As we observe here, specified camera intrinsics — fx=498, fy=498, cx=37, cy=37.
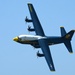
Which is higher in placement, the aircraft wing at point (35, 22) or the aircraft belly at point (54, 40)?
the aircraft wing at point (35, 22)

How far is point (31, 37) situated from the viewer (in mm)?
176375

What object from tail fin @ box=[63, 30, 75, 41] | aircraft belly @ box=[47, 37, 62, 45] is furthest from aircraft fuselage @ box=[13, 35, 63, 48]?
tail fin @ box=[63, 30, 75, 41]

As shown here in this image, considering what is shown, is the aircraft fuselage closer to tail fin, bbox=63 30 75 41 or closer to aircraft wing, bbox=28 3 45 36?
aircraft wing, bbox=28 3 45 36

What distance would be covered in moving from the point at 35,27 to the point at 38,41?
26.4 feet

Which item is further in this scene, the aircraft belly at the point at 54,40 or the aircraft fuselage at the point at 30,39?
the aircraft belly at the point at 54,40

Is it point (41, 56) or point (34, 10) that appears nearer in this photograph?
point (41, 56)

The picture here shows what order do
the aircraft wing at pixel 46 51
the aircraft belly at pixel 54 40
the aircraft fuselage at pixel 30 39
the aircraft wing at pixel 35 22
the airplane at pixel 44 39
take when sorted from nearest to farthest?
the aircraft wing at pixel 46 51 < the airplane at pixel 44 39 < the aircraft fuselage at pixel 30 39 < the aircraft belly at pixel 54 40 < the aircraft wing at pixel 35 22

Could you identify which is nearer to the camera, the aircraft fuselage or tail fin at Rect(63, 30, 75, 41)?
the aircraft fuselage

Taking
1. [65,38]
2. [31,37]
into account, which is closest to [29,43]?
[31,37]

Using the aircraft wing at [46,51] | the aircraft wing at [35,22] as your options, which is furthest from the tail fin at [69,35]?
the aircraft wing at [35,22]

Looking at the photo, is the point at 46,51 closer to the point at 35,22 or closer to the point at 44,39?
A: the point at 44,39

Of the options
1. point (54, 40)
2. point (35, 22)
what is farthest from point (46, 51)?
point (35, 22)

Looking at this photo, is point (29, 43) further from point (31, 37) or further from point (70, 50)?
point (70, 50)

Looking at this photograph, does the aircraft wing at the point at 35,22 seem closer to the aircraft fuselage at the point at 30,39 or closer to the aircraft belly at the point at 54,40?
the aircraft fuselage at the point at 30,39
